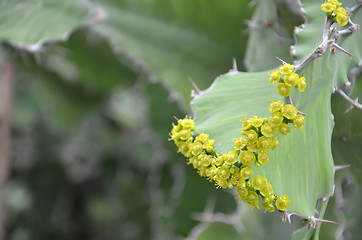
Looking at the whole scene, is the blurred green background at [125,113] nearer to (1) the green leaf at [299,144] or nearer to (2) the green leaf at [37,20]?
(2) the green leaf at [37,20]

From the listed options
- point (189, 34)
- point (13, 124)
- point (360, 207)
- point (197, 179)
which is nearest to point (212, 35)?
point (189, 34)

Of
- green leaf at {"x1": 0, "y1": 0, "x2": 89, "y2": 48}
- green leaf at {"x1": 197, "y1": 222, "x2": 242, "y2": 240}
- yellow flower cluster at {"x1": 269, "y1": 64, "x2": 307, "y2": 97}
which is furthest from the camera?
green leaf at {"x1": 197, "y1": 222, "x2": 242, "y2": 240}

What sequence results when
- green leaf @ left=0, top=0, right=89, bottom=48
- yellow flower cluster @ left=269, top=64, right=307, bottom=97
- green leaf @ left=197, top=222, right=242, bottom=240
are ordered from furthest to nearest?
green leaf @ left=197, top=222, right=242, bottom=240 → green leaf @ left=0, top=0, right=89, bottom=48 → yellow flower cluster @ left=269, top=64, right=307, bottom=97

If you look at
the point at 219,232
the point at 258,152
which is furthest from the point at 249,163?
the point at 219,232

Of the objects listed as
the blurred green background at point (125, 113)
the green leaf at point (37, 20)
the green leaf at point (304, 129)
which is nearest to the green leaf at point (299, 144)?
the green leaf at point (304, 129)

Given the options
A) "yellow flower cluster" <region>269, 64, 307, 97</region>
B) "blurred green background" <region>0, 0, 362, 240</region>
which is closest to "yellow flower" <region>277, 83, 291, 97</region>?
"yellow flower cluster" <region>269, 64, 307, 97</region>

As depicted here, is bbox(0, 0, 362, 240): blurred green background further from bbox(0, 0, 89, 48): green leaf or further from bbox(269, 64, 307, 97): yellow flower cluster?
bbox(269, 64, 307, 97): yellow flower cluster

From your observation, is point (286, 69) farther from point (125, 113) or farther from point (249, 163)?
point (125, 113)

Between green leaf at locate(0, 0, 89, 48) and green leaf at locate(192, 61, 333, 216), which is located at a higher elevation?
green leaf at locate(0, 0, 89, 48)
